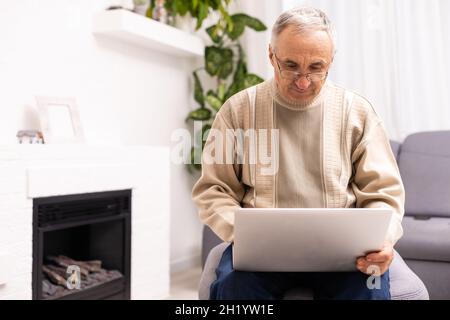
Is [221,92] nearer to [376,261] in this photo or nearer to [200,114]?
[200,114]

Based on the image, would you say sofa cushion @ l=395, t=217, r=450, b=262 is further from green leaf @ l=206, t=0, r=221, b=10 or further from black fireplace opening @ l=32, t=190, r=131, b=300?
green leaf @ l=206, t=0, r=221, b=10

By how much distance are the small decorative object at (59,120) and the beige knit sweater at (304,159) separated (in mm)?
1220

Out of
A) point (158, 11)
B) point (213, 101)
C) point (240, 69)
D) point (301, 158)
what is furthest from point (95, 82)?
point (301, 158)

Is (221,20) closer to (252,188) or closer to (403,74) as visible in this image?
(403,74)

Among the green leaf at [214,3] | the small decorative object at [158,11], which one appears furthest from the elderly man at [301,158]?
the green leaf at [214,3]

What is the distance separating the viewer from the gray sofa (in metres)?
2.43

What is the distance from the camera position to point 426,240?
2.44 metres

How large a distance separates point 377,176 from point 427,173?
1.63m

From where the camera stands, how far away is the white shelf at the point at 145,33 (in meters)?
2.88

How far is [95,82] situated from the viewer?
2949 mm

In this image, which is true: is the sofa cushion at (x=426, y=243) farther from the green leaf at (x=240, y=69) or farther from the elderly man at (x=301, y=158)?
the green leaf at (x=240, y=69)

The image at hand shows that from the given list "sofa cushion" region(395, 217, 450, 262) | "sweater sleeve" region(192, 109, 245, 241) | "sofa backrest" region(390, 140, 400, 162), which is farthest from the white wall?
"sofa cushion" region(395, 217, 450, 262)
